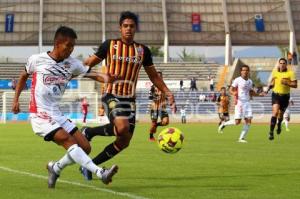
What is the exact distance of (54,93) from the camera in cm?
893

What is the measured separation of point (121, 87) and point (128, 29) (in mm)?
826

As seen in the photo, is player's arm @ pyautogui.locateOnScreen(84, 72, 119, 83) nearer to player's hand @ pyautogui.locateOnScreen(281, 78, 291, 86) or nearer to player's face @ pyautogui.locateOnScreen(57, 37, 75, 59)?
player's face @ pyautogui.locateOnScreen(57, 37, 75, 59)

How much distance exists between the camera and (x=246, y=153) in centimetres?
1622

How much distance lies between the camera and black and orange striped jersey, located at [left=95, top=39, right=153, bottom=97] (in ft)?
34.3

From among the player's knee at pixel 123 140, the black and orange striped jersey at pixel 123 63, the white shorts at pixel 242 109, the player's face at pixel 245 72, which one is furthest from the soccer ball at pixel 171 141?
the white shorts at pixel 242 109

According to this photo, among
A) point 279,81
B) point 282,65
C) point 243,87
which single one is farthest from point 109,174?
point 243,87

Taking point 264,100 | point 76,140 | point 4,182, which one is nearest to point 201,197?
point 76,140

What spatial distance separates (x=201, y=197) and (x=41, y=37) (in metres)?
66.1

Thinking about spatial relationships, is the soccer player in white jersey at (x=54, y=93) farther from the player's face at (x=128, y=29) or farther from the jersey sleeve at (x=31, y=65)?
the player's face at (x=128, y=29)

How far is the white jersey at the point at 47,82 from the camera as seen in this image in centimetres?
889

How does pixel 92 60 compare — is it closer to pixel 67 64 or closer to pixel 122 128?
pixel 122 128

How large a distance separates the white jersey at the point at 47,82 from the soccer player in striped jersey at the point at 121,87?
4.19 feet

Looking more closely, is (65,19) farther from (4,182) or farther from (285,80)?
(4,182)

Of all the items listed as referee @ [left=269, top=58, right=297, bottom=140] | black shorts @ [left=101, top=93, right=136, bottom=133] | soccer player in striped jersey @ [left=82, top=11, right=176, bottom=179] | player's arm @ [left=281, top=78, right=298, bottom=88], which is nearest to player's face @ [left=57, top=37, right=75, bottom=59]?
soccer player in striped jersey @ [left=82, top=11, right=176, bottom=179]
